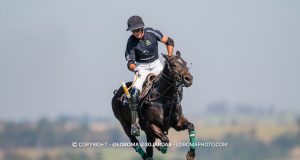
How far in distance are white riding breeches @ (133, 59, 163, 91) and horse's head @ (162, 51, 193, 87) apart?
46.0 inches

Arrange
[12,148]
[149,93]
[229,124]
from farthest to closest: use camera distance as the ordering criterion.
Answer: [229,124] → [12,148] → [149,93]

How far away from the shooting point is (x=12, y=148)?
5784cm

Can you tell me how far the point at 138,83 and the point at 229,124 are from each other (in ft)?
245

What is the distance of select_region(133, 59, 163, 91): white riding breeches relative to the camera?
82.5 ft

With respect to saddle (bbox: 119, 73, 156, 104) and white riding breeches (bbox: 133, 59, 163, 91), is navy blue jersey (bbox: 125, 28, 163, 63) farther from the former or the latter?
saddle (bbox: 119, 73, 156, 104)

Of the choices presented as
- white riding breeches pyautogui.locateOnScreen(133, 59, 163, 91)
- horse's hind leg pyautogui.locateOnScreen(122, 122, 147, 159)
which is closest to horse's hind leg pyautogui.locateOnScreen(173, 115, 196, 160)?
white riding breeches pyautogui.locateOnScreen(133, 59, 163, 91)

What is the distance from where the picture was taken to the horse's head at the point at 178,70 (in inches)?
909

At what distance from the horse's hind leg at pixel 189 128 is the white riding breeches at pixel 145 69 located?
1.33 meters

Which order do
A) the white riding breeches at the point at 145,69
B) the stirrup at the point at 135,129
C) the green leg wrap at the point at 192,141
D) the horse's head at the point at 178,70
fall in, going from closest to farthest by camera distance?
the horse's head at the point at 178,70 < the green leg wrap at the point at 192,141 < the white riding breeches at the point at 145,69 < the stirrup at the point at 135,129

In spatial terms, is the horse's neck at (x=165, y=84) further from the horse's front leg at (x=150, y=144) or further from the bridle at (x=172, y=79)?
the horse's front leg at (x=150, y=144)

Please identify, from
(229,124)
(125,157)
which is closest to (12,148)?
(125,157)

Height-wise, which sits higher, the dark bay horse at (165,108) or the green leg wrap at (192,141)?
Result: the dark bay horse at (165,108)

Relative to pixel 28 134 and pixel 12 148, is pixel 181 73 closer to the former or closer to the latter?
pixel 12 148

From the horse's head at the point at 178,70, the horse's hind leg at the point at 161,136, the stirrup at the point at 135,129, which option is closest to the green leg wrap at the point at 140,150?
the stirrup at the point at 135,129
